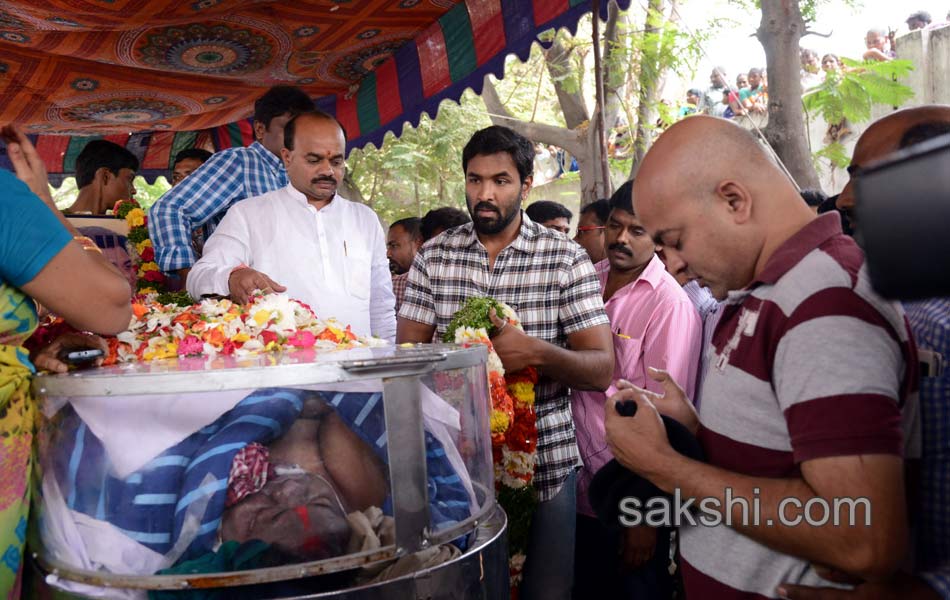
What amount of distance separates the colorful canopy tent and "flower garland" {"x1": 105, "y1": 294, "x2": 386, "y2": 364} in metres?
2.40

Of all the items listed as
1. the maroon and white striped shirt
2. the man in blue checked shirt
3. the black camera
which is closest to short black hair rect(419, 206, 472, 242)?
the man in blue checked shirt

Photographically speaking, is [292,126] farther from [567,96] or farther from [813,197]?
[567,96]

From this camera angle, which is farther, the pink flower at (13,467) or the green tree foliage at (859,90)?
the green tree foliage at (859,90)

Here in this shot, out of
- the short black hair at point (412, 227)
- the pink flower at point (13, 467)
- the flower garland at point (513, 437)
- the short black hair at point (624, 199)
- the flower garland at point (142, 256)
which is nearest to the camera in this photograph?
the pink flower at point (13, 467)

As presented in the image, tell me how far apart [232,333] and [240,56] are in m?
3.84

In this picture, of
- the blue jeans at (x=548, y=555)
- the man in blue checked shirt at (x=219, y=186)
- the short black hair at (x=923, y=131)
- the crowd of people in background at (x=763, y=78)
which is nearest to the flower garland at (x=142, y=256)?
the man in blue checked shirt at (x=219, y=186)

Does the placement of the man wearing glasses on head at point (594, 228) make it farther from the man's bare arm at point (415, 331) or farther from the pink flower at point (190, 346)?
the pink flower at point (190, 346)

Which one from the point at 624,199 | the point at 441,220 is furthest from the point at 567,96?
the point at 624,199

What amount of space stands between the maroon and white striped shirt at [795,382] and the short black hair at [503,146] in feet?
6.12

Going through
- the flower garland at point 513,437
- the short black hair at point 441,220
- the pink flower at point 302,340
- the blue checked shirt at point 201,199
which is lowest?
the flower garland at point 513,437

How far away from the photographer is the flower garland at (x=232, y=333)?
2.36 m

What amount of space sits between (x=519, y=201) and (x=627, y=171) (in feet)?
21.9

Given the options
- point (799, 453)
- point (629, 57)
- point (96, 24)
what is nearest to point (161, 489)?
point (799, 453)

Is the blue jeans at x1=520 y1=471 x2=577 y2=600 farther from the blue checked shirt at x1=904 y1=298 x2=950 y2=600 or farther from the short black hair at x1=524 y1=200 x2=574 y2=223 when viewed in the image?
the short black hair at x1=524 y1=200 x2=574 y2=223
